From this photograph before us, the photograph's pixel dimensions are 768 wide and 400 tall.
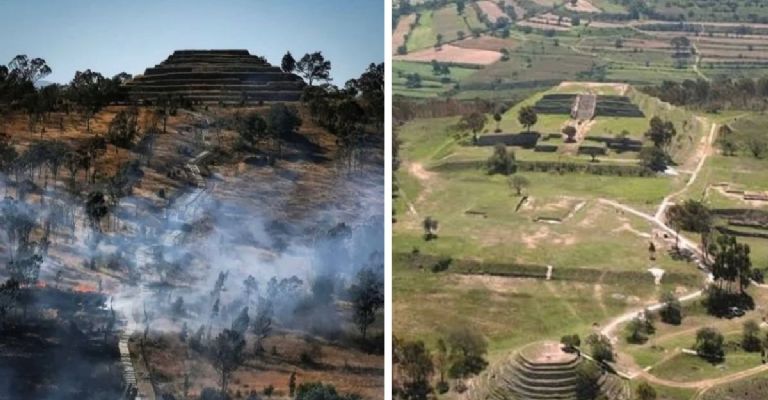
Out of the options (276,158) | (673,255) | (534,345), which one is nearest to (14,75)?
(276,158)

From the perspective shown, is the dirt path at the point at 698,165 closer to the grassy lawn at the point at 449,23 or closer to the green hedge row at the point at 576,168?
the green hedge row at the point at 576,168

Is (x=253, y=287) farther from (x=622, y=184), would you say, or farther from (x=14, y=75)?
(x=622, y=184)

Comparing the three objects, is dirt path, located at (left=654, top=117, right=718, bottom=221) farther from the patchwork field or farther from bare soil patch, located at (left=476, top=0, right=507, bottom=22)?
bare soil patch, located at (left=476, top=0, right=507, bottom=22)

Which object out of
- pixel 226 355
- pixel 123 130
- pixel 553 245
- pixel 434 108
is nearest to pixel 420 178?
pixel 434 108

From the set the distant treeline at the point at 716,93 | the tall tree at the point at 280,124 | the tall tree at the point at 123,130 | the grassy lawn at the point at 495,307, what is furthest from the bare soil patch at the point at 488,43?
the tall tree at the point at 123,130

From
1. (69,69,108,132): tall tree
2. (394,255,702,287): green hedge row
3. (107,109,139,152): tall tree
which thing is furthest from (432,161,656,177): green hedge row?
(69,69,108,132): tall tree

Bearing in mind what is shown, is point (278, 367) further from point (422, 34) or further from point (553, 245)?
point (422, 34)
